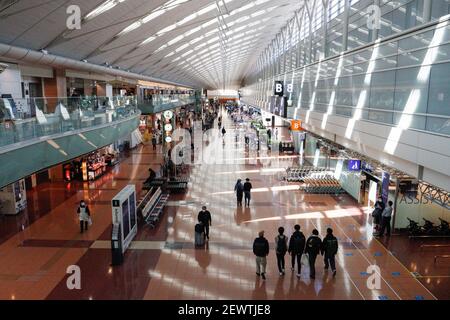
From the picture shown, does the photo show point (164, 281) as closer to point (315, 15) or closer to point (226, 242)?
point (226, 242)

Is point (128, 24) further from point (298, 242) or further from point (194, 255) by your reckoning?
point (298, 242)

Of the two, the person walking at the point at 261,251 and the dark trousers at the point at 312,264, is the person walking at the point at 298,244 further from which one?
the person walking at the point at 261,251

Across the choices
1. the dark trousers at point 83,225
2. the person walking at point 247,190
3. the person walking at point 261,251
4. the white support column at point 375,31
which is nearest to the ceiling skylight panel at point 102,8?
the dark trousers at point 83,225

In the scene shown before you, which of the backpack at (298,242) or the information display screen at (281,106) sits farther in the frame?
the information display screen at (281,106)

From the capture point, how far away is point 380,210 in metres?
12.6

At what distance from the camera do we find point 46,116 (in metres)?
10.7

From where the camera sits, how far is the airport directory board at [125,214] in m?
10.7

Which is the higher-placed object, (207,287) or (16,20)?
(16,20)

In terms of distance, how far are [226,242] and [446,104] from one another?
7120mm

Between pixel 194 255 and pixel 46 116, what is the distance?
567 centimetres

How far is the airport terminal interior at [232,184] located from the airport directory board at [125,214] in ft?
0.24

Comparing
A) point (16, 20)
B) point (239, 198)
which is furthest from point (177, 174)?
point (16, 20)

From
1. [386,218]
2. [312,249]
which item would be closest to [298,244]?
[312,249]

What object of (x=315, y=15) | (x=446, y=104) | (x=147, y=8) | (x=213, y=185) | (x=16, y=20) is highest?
(x=315, y=15)
